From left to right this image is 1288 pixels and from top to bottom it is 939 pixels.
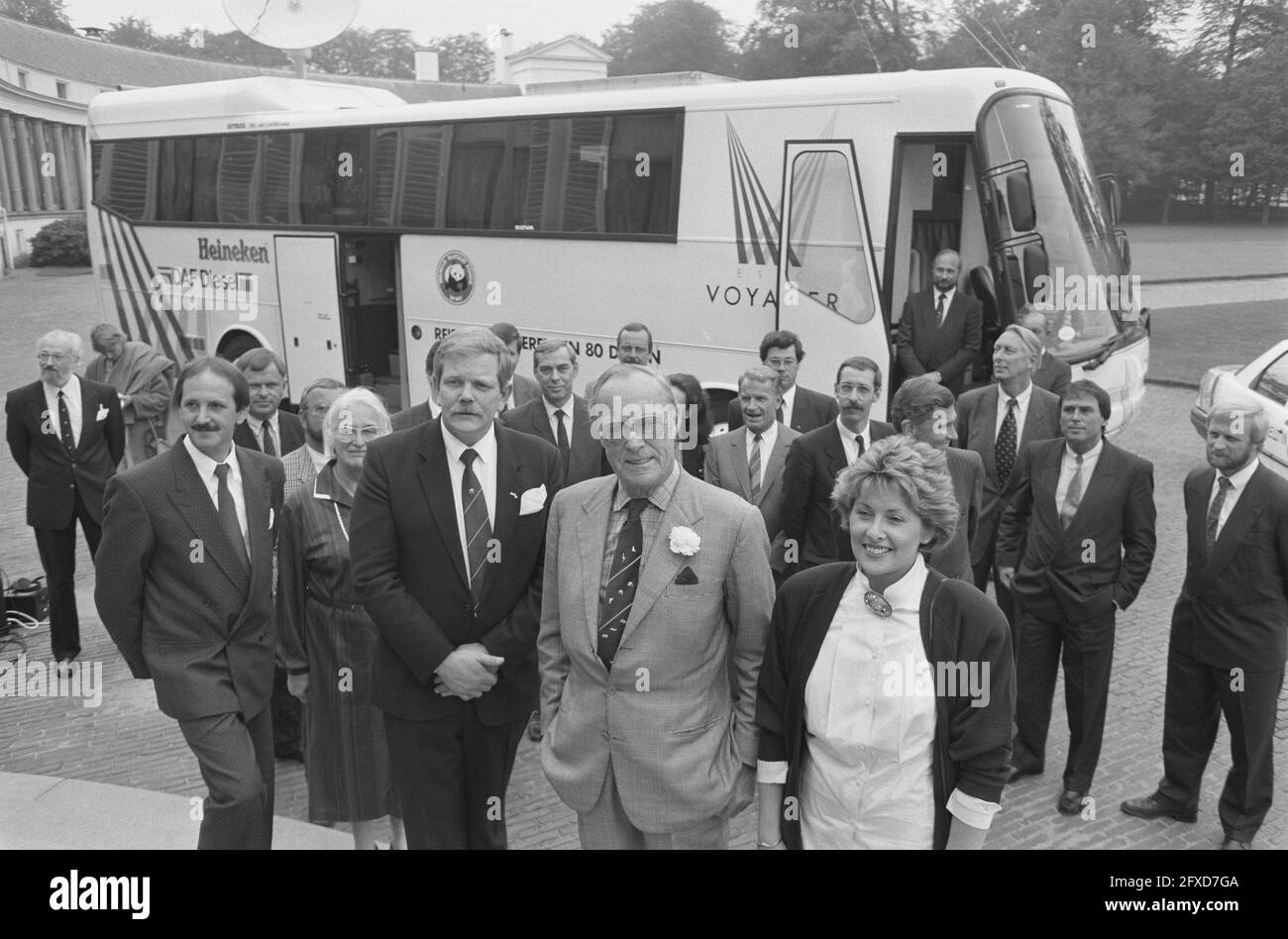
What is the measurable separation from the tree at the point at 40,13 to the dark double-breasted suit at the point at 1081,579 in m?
53.7

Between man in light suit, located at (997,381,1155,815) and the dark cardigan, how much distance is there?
2.66m

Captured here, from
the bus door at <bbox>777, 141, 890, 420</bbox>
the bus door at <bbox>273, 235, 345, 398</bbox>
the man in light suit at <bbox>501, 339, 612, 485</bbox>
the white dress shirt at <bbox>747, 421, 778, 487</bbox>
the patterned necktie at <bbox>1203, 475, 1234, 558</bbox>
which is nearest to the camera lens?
the patterned necktie at <bbox>1203, 475, 1234, 558</bbox>

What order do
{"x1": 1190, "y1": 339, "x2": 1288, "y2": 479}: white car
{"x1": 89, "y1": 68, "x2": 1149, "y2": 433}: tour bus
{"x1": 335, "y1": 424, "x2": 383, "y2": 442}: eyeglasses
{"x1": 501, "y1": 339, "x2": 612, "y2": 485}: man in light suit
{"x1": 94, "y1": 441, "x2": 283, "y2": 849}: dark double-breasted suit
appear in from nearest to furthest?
{"x1": 94, "y1": 441, "x2": 283, "y2": 849}: dark double-breasted suit < {"x1": 335, "y1": 424, "x2": 383, "y2": 442}: eyeglasses < {"x1": 501, "y1": 339, "x2": 612, "y2": 485}: man in light suit < {"x1": 89, "y1": 68, "x2": 1149, "y2": 433}: tour bus < {"x1": 1190, "y1": 339, "x2": 1288, "y2": 479}: white car

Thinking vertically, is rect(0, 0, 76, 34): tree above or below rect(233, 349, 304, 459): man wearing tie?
above

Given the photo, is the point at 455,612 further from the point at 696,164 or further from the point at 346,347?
the point at 346,347

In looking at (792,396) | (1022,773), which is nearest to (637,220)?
(792,396)

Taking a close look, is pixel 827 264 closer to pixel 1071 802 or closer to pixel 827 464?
pixel 827 464

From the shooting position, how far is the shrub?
136ft

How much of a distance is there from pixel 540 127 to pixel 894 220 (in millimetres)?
4063

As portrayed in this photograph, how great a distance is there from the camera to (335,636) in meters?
4.72

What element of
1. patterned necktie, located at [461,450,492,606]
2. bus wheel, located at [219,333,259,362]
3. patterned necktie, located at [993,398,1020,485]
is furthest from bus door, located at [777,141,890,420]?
bus wheel, located at [219,333,259,362]

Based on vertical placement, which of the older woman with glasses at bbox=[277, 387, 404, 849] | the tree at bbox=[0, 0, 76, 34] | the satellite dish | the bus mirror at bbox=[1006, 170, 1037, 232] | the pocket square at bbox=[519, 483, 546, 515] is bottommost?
the older woman with glasses at bbox=[277, 387, 404, 849]

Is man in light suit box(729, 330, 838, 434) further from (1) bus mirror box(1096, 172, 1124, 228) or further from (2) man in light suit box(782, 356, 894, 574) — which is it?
(1) bus mirror box(1096, 172, 1124, 228)
